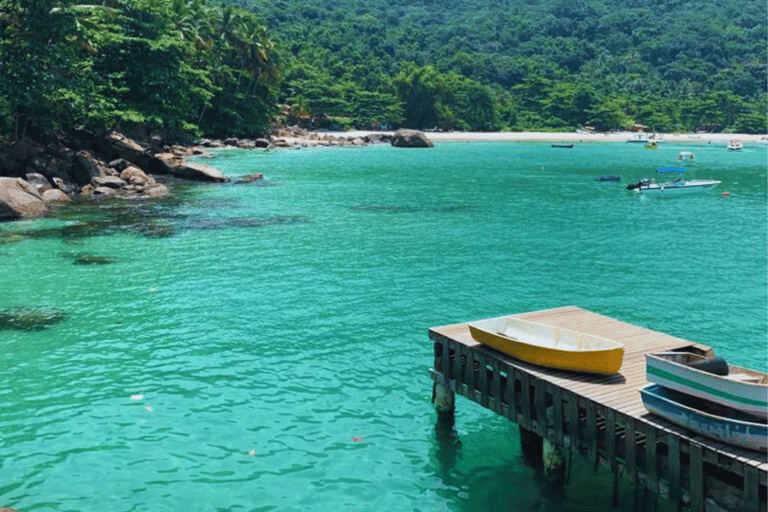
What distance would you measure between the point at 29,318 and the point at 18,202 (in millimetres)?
25095

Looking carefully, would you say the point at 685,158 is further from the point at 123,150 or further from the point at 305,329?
the point at 305,329

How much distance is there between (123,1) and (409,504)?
72.3 meters

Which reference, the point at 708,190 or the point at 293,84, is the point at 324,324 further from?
the point at 293,84

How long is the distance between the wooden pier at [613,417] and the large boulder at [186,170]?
5629 cm

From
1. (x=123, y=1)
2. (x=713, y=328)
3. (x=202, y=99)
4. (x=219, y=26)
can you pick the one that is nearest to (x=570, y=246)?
(x=713, y=328)

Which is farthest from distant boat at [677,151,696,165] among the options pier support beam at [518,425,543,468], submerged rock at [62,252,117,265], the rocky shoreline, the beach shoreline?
pier support beam at [518,425,543,468]

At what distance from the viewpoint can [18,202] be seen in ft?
161

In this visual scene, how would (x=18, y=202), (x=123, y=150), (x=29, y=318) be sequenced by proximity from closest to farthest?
(x=29, y=318) < (x=18, y=202) < (x=123, y=150)

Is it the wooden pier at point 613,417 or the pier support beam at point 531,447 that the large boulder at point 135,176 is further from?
the pier support beam at point 531,447

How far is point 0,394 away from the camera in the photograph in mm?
20859

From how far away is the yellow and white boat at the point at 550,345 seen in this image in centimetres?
1566

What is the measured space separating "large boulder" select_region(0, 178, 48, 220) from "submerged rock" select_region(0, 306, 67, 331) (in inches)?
892

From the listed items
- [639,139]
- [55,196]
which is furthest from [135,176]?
[639,139]

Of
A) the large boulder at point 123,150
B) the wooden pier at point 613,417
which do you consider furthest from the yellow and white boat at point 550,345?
the large boulder at point 123,150
